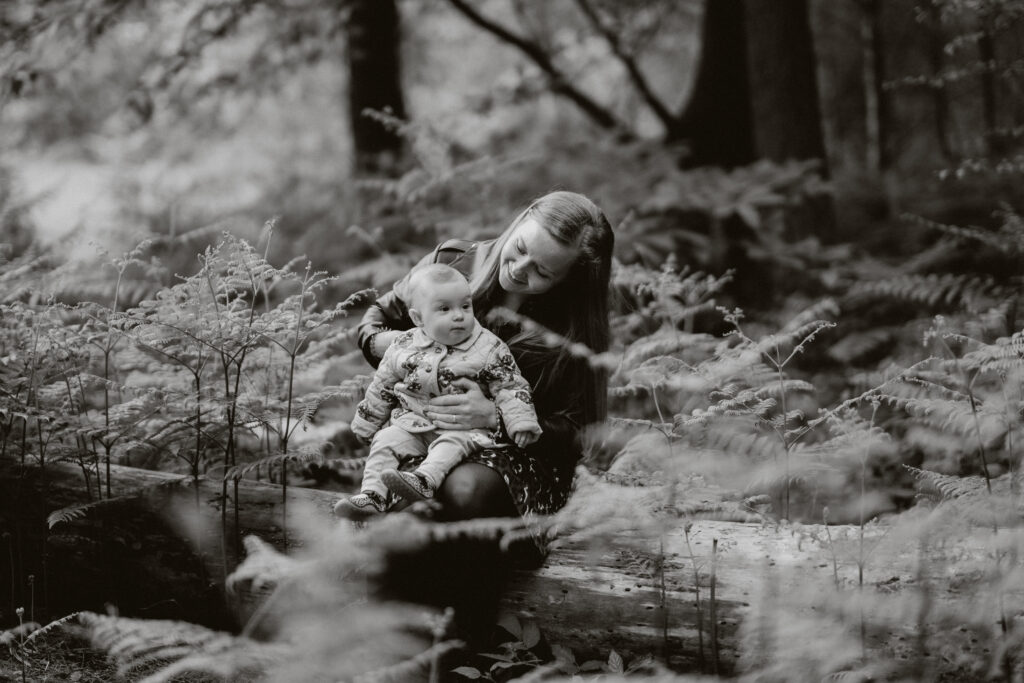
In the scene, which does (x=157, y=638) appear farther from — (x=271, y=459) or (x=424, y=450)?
(x=424, y=450)

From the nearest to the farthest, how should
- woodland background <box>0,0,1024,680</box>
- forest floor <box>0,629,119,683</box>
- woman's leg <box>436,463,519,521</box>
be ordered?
1. woodland background <box>0,0,1024,680</box>
2. woman's leg <box>436,463,519,521</box>
3. forest floor <box>0,629,119,683</box>

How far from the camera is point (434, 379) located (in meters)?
3.07

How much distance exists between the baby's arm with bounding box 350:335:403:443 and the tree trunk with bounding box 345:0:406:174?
532 centimetres

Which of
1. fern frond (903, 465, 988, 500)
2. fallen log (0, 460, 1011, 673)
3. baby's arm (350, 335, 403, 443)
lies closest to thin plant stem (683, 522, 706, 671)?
fallen log (0, 460, 1011, 673)

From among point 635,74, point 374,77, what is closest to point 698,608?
point 635,74

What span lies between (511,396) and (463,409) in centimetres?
18

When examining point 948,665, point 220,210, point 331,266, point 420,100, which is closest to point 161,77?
point 331,266

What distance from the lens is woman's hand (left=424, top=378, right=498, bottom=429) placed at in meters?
3.04

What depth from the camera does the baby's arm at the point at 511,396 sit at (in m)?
2.99

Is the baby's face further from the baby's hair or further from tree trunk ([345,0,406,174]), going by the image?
tree trunk ([345,0,406,174])

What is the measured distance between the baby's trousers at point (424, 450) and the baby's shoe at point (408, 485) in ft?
0.09

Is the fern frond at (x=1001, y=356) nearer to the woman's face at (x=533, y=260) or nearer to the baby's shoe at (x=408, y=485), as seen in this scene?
the woman's face at (x=533, y=260)

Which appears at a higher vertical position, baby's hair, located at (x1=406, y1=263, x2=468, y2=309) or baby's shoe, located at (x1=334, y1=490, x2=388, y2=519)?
baby's hair, located at (x1=406, y1=263, x2=468, y2=309)

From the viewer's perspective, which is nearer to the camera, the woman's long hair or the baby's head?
the baby's head
